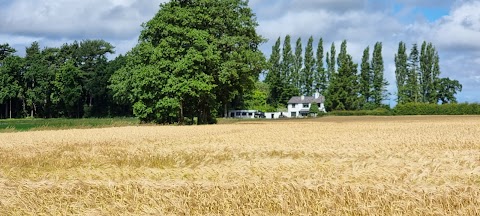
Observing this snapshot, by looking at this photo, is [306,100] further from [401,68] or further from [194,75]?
[194,75]

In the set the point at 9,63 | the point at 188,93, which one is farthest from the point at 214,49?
the point at 9,63

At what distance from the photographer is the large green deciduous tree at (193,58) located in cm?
5709

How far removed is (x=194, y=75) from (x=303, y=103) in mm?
97745

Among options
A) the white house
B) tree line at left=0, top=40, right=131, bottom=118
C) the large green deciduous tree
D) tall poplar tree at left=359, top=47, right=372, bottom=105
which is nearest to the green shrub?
tall poplar tree at left=359, top=47, right=372, bottom=105

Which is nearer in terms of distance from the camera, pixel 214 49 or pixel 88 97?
pixel 214 49

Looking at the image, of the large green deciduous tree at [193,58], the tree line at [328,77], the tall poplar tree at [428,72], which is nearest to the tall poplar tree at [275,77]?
the tree line at [328,77]

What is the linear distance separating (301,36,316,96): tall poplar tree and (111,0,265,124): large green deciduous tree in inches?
3361

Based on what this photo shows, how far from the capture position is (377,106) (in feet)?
449

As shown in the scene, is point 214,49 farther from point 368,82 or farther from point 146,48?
point 368,82

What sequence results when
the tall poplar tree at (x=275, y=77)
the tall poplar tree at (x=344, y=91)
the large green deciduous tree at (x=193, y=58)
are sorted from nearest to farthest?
the large green deciduous tree at (x=193, y=58), the tall poplar tree at (x=344, y=91), the tall poplar tree at (x=275, y=77)

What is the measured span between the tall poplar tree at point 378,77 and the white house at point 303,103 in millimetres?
17103

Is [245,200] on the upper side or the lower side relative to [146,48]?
lower

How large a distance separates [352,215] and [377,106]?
437 ft

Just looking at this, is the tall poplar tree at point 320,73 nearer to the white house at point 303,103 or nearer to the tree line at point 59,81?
the white house at point 303,103
